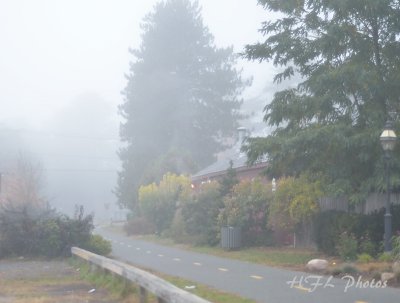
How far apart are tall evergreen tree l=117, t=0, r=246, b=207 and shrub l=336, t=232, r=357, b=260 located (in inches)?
1748

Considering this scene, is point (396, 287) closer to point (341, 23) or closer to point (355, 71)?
point (355, 71)

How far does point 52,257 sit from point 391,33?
13633 mm

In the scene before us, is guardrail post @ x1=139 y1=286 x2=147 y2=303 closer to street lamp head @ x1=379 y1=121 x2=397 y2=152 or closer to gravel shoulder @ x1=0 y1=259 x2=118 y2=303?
gravel shoulder @ x1=0 y1=259 x2=118 y2=303

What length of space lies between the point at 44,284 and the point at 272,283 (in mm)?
5542

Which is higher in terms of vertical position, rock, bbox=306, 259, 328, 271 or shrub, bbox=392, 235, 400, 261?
shrub, bbox=392, 235, 400, 261

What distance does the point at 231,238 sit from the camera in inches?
1054

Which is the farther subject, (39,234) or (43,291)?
(39,234)

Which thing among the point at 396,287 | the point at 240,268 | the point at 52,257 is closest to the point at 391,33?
the point at 240,268

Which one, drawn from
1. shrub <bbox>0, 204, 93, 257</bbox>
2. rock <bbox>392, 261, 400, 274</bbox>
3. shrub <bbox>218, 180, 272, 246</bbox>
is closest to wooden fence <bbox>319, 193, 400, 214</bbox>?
shrub <bbox>218, 180, 272, 246</bbox>

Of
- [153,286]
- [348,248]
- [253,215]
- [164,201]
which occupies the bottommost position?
[153,286]

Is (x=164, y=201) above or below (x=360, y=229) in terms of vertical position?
above

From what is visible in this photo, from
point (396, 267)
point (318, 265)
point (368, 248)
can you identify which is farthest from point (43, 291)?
point (368, 248)

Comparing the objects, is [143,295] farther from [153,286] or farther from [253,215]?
[253,215]

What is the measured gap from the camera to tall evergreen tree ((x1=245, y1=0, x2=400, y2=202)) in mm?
19875
